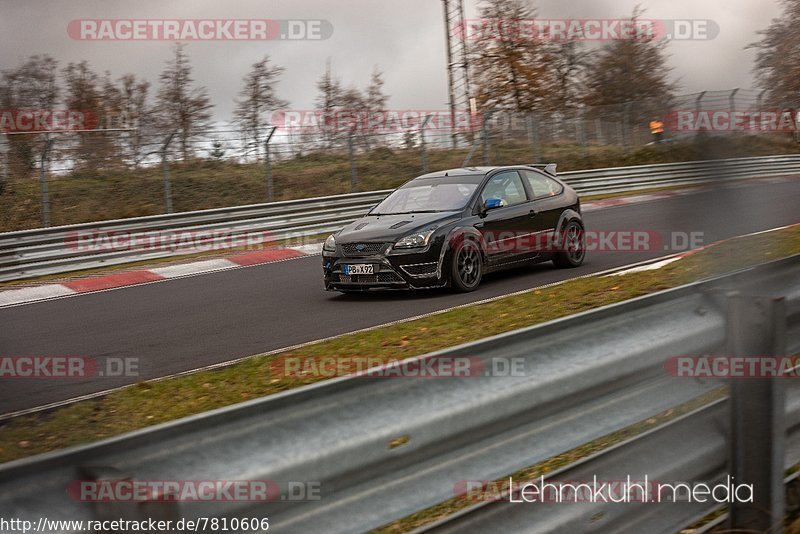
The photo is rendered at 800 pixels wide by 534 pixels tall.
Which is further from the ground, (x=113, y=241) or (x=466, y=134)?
(x=466, y=134)

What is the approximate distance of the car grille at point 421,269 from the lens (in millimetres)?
10344

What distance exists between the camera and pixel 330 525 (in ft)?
7.04

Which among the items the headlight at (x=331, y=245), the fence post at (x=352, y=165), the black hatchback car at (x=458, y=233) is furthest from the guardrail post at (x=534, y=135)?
the headlight at (x=331, y=245)

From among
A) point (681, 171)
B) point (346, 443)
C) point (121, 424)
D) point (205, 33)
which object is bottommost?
point (121, 424)

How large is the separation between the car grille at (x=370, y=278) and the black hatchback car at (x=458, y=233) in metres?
0.01

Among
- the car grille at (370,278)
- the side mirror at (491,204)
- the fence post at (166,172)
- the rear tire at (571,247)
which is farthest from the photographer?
the fence post at (166,172)

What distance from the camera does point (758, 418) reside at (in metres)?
3.08

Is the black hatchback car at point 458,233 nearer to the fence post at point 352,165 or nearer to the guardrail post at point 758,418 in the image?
the guardrail post at point 758,418

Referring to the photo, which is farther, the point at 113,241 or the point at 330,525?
the point at 113,241

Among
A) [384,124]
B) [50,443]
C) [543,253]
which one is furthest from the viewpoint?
[384,124]

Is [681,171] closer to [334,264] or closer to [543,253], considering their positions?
[334,264]

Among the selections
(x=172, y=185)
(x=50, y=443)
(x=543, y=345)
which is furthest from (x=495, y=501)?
(x=172, y=185)

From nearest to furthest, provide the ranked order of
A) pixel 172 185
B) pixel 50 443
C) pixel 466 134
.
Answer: pixel 50 443 → pixel 172 185 → pixel 466 134

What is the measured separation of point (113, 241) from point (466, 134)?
482 inches
